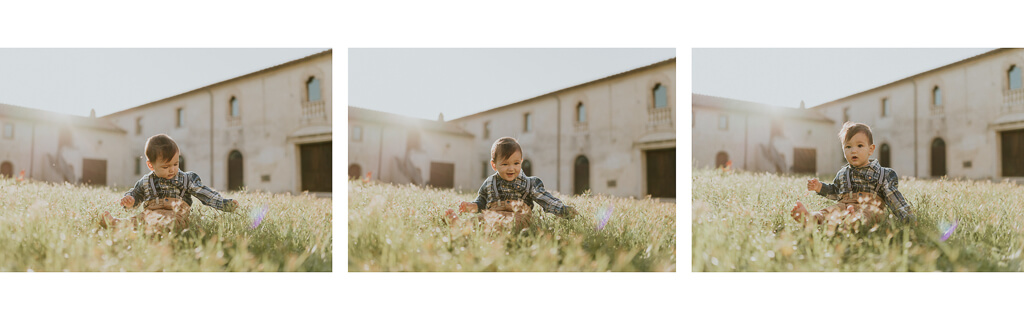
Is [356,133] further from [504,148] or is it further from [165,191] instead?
[165,191]

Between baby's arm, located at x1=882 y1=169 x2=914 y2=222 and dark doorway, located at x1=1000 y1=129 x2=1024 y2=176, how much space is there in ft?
3.60

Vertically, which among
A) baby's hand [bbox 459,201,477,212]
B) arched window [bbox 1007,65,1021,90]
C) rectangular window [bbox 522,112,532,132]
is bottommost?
baby's hand [bbox 459,201,477,212]

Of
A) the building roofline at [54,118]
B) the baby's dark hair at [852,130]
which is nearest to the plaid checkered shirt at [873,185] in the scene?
the baby's dark hair at [852,130]

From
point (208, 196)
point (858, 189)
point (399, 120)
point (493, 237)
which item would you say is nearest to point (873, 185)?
point (858, 189)

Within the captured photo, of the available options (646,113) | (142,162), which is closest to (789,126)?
(646,113)

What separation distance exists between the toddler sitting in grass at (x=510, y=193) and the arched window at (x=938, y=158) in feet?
10.6

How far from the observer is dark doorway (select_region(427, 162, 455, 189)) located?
5.08 metres

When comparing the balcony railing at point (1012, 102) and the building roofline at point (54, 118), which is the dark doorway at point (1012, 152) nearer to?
the balcony railing at point (1012, 102)

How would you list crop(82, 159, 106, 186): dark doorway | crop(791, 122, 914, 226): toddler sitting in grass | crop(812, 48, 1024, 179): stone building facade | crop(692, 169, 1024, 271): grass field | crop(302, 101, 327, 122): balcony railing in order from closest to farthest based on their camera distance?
1. crop(692, 169, 1024, 271): grass field
2. crop(791, 122, 914, 226): toddler sitting in grass
3. crop(302, 101, 327, 122): balcony railing
4. crop(812, 48, 1024, 179): stone building facade
5. crop(82, 159, 106, 186): dark doorway

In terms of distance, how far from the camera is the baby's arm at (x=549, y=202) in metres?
4.99

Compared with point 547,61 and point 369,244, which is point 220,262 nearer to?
point 369,244

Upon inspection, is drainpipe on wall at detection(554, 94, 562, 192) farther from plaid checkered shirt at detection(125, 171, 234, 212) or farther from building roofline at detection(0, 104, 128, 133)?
building roofline at detection(0, 104, 128, 133)

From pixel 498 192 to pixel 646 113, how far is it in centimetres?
145

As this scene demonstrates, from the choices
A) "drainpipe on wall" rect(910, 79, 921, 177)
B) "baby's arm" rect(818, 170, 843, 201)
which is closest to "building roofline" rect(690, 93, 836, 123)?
"baby's arm" rect(818, 170, 843, 201)
